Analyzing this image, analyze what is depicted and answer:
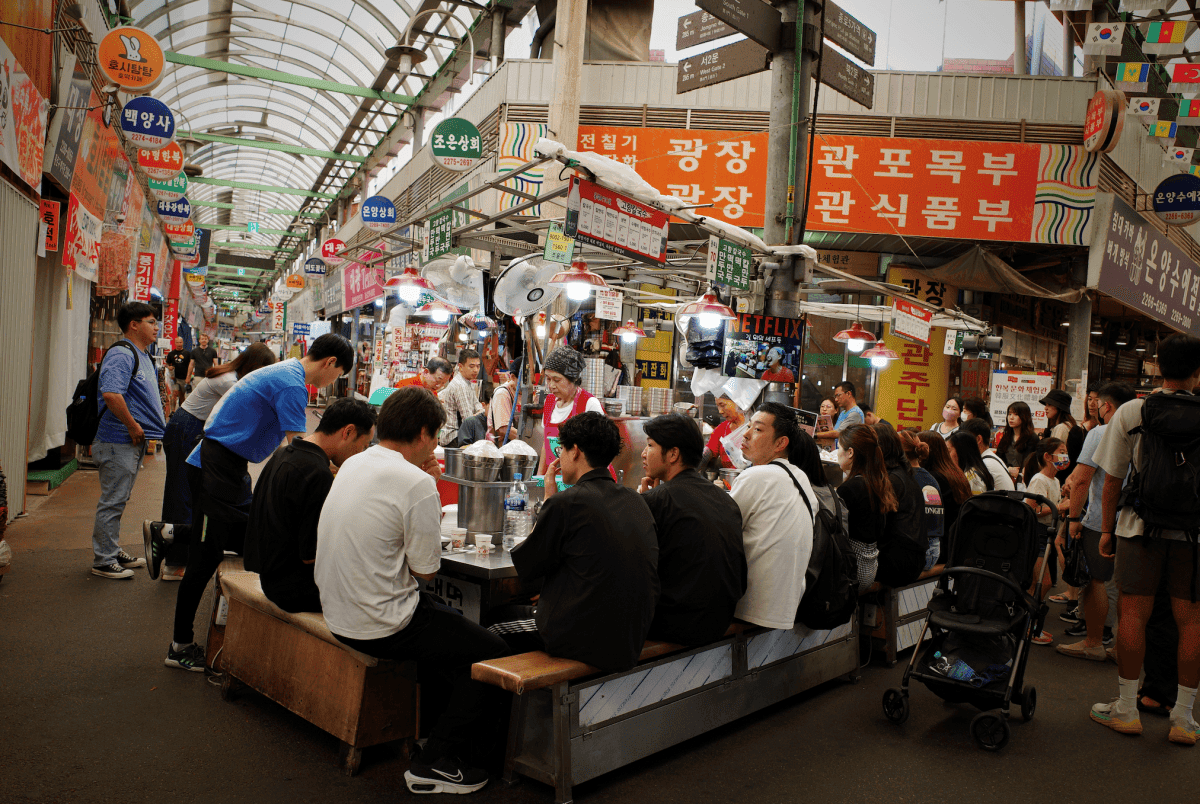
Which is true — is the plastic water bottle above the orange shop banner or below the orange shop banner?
below

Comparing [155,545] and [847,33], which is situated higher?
[847,33]

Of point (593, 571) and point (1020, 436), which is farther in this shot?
point (1020, 436)

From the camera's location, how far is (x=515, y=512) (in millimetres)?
4199

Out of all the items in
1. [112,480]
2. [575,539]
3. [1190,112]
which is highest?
[1190,112]

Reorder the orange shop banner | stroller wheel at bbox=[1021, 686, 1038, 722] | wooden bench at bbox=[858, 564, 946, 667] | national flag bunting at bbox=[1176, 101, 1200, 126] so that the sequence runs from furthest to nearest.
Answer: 1. national flag bunting at bbox=[1176, 101, 1200, 126]
2. the orange shop banner
3. wooden bench at bbox=[858, 564, 946, 667]
4. stroller wheel at bbox=[1021, 686, 1038, 722]

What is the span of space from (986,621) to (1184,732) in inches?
42.9

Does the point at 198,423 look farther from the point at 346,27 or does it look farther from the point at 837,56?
the point at 346,27

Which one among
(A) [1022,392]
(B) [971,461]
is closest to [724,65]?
(B) [971,461]

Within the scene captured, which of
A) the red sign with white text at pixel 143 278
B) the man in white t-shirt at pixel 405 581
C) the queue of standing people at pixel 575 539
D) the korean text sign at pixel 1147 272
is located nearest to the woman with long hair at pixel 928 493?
the queue of standing people at pixel 575 539

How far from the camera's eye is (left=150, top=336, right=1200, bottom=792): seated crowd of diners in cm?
314

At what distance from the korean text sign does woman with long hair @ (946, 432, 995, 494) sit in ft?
26.3

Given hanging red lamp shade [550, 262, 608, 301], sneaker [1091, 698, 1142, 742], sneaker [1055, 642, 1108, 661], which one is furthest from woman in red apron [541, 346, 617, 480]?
sneaker [1055, 642, 1108, 661]

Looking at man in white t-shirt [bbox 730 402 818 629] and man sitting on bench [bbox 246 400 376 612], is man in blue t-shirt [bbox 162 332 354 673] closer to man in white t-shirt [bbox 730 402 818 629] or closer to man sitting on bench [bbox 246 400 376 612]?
man sitting on bench [bbox 246 400 376 612]

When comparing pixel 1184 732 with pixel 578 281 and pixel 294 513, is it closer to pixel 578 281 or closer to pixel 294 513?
pixel 294 513
